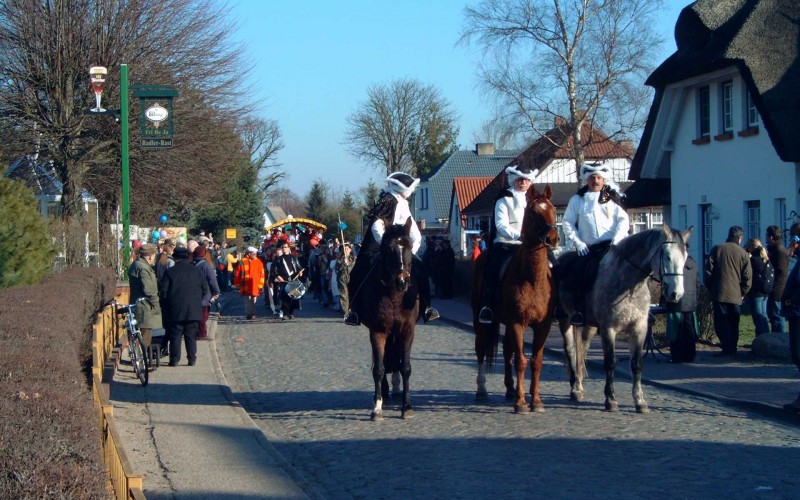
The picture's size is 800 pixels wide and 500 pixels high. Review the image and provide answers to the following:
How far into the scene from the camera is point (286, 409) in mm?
11625

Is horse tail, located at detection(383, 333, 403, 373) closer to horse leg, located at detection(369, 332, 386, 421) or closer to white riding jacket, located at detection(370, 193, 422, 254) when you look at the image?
horse leg, located at detection(369, 332, 386, 421)

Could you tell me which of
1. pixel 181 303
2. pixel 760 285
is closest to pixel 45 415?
pixel 181 303

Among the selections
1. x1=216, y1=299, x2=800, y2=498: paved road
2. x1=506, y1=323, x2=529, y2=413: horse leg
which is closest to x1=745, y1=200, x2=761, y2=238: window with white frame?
x1=216, y1=299, x2=800, y2=498: paved road

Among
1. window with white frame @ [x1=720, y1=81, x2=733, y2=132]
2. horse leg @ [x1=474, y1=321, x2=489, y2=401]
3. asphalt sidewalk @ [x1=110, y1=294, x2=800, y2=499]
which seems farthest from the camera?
window with white frame @ [x1=720, y1=81, x2=733, y2=132]

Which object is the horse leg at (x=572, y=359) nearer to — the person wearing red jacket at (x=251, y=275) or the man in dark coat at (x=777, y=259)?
the man in dark coat at (x=777, y=259)

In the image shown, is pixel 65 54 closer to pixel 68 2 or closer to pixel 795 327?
pixel 68 2

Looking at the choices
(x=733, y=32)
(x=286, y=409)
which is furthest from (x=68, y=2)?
(x=286, y=409)

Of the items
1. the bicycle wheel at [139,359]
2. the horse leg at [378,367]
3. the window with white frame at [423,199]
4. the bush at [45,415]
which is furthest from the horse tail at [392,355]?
the window with white frame at [423,199]

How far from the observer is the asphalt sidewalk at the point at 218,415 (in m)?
7.69

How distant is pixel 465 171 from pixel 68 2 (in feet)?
185

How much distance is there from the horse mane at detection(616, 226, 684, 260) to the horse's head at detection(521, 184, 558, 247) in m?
1.01

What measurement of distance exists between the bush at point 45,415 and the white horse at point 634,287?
536cm

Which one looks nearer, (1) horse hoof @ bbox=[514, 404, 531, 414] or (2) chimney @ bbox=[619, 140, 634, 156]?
(1) horse hoof @ bbox=[514, 404, 531, 414]

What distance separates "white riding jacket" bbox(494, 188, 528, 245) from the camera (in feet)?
35.8
